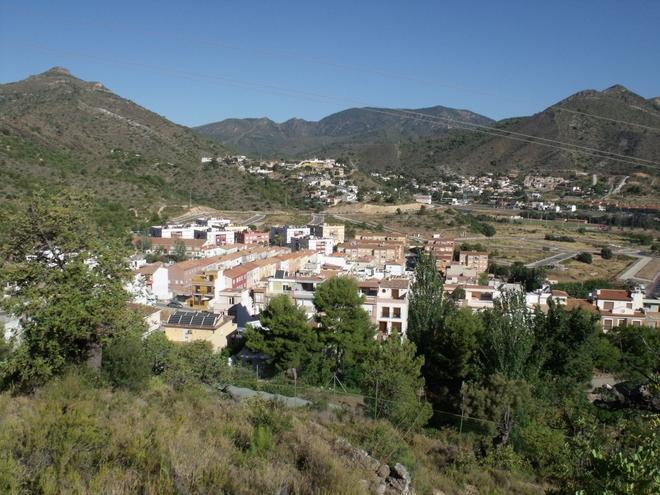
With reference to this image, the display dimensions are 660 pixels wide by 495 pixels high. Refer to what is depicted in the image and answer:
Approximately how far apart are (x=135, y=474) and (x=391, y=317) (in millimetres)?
13859

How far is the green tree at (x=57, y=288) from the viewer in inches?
194

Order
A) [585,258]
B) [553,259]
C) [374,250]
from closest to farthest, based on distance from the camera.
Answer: [374,250] < [585,258] < [553,259]

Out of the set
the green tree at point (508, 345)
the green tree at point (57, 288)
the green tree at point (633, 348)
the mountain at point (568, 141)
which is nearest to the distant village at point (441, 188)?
the mountain at point (568, 141)

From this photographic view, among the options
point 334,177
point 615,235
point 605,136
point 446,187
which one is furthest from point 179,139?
point 605,136

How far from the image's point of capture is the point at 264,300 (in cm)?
1791

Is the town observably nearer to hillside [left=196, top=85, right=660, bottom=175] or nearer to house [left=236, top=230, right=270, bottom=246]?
house [left=236, top=230, right=270, bottom=246]

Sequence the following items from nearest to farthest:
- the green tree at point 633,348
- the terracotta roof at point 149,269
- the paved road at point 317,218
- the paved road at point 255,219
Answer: the green tree at point 633,348
the terracotta roof at point 149,269
the paved road at point 255,219
the paved road at point 317,218

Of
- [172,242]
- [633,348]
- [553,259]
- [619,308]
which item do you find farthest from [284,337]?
[553,259]

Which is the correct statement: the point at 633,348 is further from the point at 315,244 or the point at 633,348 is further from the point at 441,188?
the point at 441,188

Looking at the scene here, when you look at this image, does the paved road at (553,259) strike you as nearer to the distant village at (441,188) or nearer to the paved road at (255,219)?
the distant village at (441,188)

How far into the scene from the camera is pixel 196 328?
13.0 m

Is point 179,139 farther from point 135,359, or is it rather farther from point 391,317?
point 135,359

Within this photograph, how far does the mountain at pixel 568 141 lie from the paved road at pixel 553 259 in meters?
26.8

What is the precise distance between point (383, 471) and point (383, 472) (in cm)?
1
